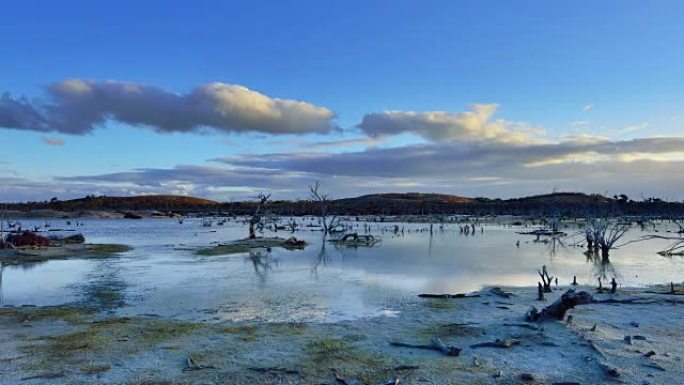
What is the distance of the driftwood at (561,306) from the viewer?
39.6ft

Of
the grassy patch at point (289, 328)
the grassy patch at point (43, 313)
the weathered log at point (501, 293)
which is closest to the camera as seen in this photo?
the grassy patch at point (289, 328)

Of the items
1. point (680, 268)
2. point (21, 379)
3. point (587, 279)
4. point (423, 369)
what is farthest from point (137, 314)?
point (680, 268)

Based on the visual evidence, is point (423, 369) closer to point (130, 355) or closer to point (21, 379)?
point (130, 355)

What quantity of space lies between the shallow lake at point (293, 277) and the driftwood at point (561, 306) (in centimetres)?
337

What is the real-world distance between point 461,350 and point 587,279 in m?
14.0

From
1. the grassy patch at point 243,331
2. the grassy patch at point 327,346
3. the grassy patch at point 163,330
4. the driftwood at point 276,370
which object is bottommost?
the grassy patch at point 163,330

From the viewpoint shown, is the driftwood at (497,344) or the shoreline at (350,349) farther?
the driftwood at (497,344)

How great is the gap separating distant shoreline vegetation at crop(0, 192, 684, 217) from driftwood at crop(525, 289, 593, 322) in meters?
103

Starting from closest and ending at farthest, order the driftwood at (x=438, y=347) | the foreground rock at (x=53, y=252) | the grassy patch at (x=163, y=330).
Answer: the driftwood at (x=438, y=347), the grassy patch at (x=163, y=330), the foreground rock at (x=53, y=252)

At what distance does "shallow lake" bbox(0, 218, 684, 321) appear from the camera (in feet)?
50.8

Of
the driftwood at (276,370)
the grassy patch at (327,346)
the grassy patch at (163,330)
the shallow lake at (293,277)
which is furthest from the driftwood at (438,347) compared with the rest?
the grassy patch at (163,330)

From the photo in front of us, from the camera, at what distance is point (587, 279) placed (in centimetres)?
2212

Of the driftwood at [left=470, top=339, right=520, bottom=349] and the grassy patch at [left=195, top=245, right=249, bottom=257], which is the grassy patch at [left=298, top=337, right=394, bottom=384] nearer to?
the driftwood at [left=470, top=339, right=520, bottom=349]

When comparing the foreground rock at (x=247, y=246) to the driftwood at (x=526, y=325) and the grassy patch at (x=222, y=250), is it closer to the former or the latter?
the grassy patch at (x=222, y=250)
